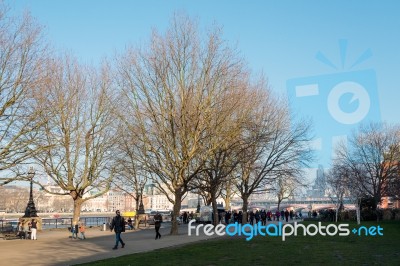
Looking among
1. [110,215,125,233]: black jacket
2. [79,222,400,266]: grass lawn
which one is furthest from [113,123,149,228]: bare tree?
[79,222,400,266]: grass lawn

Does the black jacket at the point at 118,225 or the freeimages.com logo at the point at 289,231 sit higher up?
the black jacket at the point at 118,225

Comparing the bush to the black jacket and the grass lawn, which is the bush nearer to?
the grass lawn

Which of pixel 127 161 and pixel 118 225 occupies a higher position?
pixel 127 161

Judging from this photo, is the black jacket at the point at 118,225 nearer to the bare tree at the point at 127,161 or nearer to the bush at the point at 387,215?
the bare tree at the point at 127,161

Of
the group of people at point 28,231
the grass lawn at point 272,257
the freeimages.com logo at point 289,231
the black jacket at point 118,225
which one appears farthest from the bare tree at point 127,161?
the grass lawn at point 272,257

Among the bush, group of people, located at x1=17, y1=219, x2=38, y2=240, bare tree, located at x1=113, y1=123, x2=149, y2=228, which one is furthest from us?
the bush

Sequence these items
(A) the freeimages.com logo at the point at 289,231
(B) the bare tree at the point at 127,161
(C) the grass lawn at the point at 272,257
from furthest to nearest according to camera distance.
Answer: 1. (B) the bare tree at the point at 127,161
2. (A) the freeimages.com logo at the point at 289,231
3. (C) the grass lawn at the point at 272,257

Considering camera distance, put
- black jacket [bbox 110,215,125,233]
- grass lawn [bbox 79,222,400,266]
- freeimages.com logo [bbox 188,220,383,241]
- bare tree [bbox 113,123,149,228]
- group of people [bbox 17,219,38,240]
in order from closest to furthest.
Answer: grass lawn [bbox 79,222,400,266] < black jacket [bbox 110,215,125,233] < group of people [bbox 17,219,38,240] < freeimages.com logo [bbox 188,220,383,241] < bare tree [bbox 113,123,149,228]

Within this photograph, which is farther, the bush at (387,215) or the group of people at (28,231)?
the bush at (387,215)

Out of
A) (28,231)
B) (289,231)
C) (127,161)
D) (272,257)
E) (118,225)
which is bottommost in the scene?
(272,257)

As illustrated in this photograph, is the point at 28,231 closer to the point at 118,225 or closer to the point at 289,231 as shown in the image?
the point at 118,225

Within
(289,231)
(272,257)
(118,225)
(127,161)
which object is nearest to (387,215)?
(289,231)

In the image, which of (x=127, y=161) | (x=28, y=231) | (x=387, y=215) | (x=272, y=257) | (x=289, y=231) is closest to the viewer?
(x=272, y=257)

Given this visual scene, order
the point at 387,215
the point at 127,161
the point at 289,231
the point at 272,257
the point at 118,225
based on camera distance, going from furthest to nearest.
A: 1. the point at 387,215
2. the point at 127,161
3. the point at 289,231
4. the point at 118,225
5. the point at 272,257
